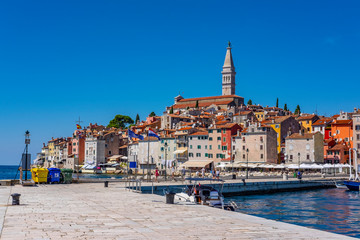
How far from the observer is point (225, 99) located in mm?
157375

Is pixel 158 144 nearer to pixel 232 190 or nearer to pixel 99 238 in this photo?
pixel 232 190

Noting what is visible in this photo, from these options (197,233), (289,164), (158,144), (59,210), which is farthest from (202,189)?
(158,144)

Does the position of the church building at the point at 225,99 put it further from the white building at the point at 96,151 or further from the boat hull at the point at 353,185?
the boat hull at the point at 353,185

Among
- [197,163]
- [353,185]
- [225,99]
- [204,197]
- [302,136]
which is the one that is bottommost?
[353,185]

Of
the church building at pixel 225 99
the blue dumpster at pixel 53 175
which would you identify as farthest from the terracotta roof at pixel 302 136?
the church building at pixel 225 99

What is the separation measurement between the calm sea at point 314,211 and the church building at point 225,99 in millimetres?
106311

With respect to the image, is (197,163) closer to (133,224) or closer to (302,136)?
(302,136)

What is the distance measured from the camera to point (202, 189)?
2817cm

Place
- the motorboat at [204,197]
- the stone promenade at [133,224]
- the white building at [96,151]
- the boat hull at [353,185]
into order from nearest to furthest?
the stone promenade at [133,224] → the motorboat at [204,197] → the boat hull at [353,185] → the white building at [96,151]

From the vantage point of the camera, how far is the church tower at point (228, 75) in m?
192

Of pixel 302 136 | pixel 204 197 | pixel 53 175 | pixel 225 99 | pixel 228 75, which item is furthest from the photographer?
pixel 228 75

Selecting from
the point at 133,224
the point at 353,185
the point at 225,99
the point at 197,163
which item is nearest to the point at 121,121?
the point at 225,99

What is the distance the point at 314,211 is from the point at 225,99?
124m

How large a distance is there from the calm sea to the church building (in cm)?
10631
